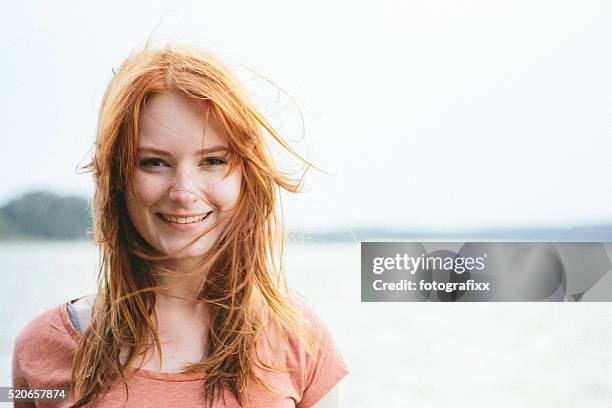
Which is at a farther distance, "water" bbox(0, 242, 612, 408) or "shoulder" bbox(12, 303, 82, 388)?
"water" bbox(0, 242, 612, 408)

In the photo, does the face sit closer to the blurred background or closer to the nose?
the nose

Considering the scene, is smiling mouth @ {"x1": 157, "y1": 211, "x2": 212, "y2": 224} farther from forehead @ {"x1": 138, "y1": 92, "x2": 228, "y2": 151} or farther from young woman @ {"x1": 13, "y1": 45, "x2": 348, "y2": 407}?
forehead @ {"x1": 138, "y1": 92, "x2": 228, "y2": 151}

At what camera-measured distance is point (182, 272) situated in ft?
5.19

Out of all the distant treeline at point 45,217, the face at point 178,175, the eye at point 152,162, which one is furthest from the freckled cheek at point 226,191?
the distant treeline at point 45,217

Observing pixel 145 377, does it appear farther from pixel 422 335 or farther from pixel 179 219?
pixel 422 335

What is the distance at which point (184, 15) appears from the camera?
1663 mm

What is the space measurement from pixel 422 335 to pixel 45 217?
0.92 m

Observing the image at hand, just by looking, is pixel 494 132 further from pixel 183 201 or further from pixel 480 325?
pixel 183 201

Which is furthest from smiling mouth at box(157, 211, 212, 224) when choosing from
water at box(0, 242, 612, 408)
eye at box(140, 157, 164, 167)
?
water at box(0, 242, 612, 408)

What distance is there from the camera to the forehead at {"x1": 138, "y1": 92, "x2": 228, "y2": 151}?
1.48 m

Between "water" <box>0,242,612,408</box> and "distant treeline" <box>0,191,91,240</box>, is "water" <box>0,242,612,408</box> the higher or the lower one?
the lower one

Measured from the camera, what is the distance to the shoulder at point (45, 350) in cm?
154

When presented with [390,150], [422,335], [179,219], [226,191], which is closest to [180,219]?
[179,219]

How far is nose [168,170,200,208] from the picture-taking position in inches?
58.5
